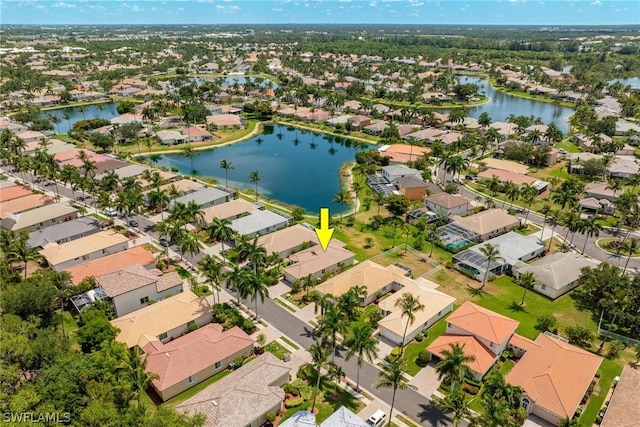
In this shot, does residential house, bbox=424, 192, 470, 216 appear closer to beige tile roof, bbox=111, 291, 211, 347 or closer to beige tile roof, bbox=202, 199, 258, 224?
beige tile roof, bbox=202, 199, 258, 224

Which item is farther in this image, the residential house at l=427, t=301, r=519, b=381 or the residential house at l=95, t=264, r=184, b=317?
the residential house at l=95, t=264, r=184, b=317

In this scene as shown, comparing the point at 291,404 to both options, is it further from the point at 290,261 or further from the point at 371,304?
the point at 290,261

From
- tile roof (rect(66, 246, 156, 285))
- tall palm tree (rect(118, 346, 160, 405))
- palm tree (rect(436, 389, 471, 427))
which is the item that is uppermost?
tall palm tree (rect(118, 346, 160, 405))

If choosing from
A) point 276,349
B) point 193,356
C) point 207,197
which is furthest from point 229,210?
point 193,356

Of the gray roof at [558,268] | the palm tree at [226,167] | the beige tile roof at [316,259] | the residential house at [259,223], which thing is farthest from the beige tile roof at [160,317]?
the palm tree at [226,167]

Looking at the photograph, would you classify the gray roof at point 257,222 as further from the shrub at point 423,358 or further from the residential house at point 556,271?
the residential house at point 556,271

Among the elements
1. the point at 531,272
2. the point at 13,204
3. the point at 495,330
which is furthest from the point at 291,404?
the point at 13,204

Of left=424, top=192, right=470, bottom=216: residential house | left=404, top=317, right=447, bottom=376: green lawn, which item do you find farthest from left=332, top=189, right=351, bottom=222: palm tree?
left=404, top=317, right=447, bottom=376: green lawn
